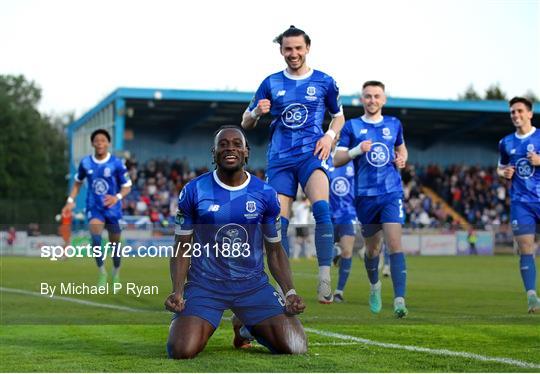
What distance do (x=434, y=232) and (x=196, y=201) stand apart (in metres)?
30.9

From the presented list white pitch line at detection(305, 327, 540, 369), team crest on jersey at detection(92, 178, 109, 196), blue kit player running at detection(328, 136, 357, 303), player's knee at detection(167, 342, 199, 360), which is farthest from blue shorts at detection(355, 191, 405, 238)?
team crest on jersey at detection(92, 178, 109, 196)

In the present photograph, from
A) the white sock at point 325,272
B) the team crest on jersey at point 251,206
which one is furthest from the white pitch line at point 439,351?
the team crest on jersey at point 251,206

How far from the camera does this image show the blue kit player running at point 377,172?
11.2 meters

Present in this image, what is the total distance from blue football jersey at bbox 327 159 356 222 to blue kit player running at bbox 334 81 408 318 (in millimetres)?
3916

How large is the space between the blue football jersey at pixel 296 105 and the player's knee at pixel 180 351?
10.8ft

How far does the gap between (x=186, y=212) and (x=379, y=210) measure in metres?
4.28

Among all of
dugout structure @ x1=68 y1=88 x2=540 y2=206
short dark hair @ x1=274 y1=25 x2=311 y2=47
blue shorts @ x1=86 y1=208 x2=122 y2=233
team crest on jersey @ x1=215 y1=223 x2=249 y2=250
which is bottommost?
team crest on jersey @ x1=215 y1=223 x2=249 y2=250

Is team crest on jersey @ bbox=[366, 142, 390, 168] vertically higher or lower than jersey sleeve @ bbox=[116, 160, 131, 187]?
lower

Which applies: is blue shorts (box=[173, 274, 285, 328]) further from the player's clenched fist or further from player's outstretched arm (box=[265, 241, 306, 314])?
the player's clenched fist

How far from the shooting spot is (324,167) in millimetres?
10055

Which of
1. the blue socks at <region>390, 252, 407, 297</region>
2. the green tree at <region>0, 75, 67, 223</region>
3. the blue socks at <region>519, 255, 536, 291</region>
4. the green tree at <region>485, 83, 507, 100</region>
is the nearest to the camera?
the blue socks at <region>390, 252, 407, 297</region>

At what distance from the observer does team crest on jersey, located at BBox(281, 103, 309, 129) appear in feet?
32.7

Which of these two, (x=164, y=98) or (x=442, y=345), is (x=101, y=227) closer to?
(x=442, y=345)

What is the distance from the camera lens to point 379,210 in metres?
11.3
